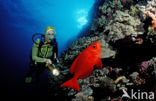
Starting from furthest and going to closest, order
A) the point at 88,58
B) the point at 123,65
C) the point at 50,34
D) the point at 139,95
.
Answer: the point at 50,34, the point at 123,65, the point at 139,95, the point at 88,58

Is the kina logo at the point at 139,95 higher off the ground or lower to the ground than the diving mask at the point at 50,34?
lower

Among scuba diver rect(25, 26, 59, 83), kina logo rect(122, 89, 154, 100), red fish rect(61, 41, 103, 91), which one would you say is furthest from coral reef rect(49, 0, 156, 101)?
red fish rect(61, 41, 103, 91)

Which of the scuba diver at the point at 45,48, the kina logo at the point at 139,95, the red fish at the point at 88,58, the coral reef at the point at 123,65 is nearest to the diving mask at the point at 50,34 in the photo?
the scuba diver at the point at 45,48

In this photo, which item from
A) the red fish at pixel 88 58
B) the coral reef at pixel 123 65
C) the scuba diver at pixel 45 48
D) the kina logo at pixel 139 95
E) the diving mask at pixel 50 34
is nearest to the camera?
the red fish at pixel 88 58

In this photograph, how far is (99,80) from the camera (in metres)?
5.16

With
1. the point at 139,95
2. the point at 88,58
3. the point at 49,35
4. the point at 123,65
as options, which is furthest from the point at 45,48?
the point at 139,95

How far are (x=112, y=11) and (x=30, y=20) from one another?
30273mm

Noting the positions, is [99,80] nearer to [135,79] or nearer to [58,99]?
[135,79]

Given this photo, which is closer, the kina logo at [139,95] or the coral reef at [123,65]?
the kina logo at [139,95]

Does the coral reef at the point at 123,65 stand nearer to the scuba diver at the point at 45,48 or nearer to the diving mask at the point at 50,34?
the scuba diver at the point at 45,48

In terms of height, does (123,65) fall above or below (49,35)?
below

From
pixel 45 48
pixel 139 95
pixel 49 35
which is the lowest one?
pixel 139 95

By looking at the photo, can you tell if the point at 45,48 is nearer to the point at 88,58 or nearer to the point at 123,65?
the point at 123,65

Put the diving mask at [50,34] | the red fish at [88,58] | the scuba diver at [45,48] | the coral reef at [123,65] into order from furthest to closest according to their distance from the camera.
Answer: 1. the diving mask at [50,34]
2. the scuba diver at [45,48]
3. the coral reef at [123,65]
4. the red fish at [88,58]
